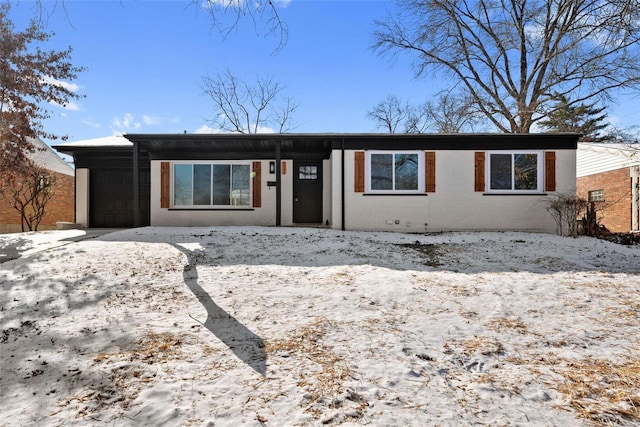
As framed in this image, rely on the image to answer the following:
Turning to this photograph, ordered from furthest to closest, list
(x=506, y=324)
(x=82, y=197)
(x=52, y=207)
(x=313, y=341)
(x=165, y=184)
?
(x=52, y=207)
(x=82, y=197)
(x=165, y=184)
(x=506, y=324)
(x=313, y=341)

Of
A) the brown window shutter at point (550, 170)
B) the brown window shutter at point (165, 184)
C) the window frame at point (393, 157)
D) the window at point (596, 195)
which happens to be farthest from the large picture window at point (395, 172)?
the window at point (596, 195)

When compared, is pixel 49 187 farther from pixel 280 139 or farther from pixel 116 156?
pixel 280 139

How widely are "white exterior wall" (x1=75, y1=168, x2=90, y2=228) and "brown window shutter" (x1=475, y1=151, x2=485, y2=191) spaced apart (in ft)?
42.9

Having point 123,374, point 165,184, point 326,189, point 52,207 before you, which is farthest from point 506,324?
point 52,207

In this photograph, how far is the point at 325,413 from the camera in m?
2.07

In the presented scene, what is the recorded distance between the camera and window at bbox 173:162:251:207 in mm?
11203

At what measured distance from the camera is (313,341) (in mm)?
3061

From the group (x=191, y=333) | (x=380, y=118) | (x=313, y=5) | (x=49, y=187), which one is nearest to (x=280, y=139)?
(x=313, y=5)

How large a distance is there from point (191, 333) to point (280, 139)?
7.40 metres

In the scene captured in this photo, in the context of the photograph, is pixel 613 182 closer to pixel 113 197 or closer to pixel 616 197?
pixel 616 197

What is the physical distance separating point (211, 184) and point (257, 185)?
1.55 m

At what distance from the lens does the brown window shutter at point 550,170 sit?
9.73 meters

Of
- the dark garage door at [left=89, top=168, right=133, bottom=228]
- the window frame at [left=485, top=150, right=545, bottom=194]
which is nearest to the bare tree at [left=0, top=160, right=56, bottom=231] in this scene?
the dark garage door at [left=89, top=168, right=133, bottom=228]

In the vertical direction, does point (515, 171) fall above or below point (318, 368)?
above
